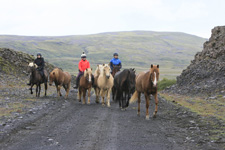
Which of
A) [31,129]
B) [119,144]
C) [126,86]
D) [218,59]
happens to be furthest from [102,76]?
[218,59]

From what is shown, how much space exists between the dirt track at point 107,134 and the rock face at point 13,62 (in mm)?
26911

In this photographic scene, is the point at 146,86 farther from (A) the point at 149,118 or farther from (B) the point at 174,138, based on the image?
(B) the point at 174,138

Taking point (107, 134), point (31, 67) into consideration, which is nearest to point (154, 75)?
point (107, 134)

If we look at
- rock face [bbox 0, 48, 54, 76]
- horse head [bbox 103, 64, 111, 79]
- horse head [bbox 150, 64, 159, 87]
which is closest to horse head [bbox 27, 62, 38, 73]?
horse head [bbox 103, 64, 111, 79]

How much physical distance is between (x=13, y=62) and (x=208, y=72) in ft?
82.8

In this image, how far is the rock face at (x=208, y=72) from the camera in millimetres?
26359

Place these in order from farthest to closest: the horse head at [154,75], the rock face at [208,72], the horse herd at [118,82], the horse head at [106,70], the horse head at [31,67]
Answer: the rock face at [208,72] < the horse head at [31,67] < the horse head at [106,70] < the horse herd at [118,82] < the horse head at [154,75]

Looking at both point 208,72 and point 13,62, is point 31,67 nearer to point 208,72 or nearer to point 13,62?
point 208,72

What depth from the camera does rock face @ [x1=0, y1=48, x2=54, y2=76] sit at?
37750mm

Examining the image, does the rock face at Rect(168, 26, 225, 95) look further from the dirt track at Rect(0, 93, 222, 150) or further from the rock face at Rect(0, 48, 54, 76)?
the rock face at Rect(0, 48, 54, 76)

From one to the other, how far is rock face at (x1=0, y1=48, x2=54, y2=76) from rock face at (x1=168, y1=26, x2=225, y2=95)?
65.6 ft

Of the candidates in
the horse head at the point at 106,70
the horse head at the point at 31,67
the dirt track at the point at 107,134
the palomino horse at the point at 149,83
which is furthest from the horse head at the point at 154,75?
the horse head at the point at 31,67

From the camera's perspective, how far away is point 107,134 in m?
9.26

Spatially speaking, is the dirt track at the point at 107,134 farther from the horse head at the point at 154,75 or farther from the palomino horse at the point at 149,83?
the horse head at the point at 154,75
